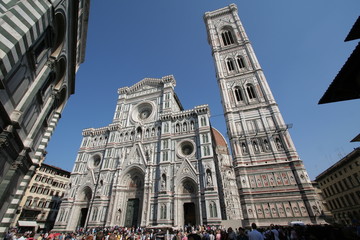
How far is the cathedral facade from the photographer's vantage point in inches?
730

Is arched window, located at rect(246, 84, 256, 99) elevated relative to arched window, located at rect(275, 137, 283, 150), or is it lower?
elevated

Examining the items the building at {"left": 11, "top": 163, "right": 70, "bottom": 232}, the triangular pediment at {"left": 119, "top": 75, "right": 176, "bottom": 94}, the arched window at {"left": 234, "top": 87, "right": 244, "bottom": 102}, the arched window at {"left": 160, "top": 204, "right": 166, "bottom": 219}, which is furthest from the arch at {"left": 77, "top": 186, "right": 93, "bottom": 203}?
the arched window at {"left": 234, "top": 87, "right": 244, "bottom": 102}

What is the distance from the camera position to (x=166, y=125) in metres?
27.3

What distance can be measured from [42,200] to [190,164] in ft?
97.8

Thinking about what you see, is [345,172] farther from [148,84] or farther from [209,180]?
[148,84]

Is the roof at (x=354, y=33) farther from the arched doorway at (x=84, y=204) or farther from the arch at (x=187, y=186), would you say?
the arched doorway at (x=84, y=204)

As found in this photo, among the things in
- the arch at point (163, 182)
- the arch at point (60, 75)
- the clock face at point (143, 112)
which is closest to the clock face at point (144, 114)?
the clock face at point (143, 112)

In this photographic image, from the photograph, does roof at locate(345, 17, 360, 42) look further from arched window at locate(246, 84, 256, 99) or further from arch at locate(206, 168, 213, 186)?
arched window at locate(246, 84, 256, 99)

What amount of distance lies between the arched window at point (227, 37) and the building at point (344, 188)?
2718 cm

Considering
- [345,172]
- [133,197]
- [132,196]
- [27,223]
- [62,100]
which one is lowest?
[27,223]

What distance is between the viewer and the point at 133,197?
76.9 ft

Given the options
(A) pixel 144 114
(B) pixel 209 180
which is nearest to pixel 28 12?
(B) pixel 209 180

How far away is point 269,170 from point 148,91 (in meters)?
23.9

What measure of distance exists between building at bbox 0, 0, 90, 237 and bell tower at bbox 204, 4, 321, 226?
18598 mm
